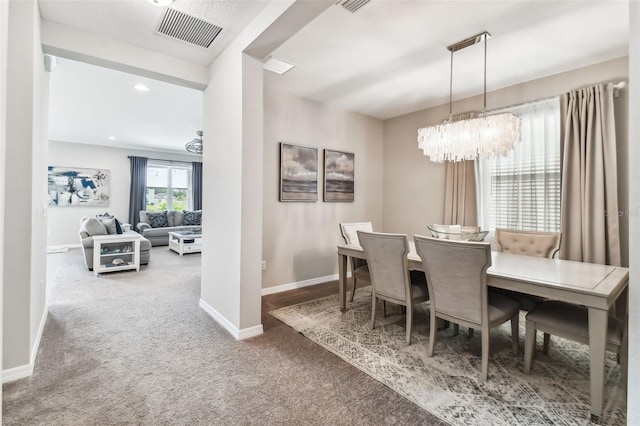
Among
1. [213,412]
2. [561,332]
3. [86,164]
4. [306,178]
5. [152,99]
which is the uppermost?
[152,99]

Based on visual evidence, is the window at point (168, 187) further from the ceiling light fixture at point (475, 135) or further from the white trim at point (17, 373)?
the ceiling light fixture at point (475, 135)

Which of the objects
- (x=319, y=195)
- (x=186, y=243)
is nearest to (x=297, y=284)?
(x=319, y=195)

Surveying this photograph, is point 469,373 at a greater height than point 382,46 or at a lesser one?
lesser

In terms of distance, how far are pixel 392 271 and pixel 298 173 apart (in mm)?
2076

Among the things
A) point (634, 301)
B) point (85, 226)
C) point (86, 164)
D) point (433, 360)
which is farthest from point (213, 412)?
point (86, 164)

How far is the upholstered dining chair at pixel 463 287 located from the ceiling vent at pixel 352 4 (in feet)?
5.58

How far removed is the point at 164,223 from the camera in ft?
26.1

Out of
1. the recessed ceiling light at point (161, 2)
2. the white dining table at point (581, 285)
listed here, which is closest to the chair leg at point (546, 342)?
the white dining table at point (581, 285)

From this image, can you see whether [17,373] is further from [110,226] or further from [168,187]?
[168,187]

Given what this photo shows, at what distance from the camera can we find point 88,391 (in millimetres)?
1801

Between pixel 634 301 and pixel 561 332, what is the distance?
1.13m

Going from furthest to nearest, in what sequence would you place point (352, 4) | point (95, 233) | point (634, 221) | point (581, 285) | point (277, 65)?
point (95, 233) < point (277, 65) < point (352, 4) < point (581, 285) < point (634, 221)

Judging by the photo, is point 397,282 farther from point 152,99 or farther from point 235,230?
point 152,99

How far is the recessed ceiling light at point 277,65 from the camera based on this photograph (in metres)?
3.05
